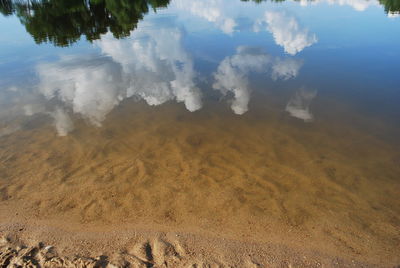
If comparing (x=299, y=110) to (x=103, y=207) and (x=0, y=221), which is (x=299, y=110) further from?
(x=0, y=221)

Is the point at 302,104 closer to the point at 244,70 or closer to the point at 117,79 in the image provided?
the point at 244,70

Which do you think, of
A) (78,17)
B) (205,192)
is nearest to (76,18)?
(78,17)

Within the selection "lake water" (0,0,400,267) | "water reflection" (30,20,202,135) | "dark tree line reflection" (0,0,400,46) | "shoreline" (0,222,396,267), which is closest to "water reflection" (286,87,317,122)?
"lake water" (0,0,400,267)

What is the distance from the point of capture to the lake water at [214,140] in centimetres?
838

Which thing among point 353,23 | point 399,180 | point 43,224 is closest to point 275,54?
point 399,180

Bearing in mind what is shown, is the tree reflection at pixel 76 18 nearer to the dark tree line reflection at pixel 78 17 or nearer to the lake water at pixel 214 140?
the dark tree line reflection at pixel 78 17

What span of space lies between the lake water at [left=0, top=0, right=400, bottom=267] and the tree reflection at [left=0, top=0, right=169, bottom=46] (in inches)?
204

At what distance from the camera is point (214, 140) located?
489 inches

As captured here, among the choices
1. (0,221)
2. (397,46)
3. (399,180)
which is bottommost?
(0,221)

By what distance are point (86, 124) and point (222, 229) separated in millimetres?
9396

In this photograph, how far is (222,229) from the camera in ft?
26.1

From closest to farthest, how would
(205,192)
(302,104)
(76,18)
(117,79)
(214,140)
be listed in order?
1. (205,192)
2. (214,140)
3. (302,104)
4. (117,79)
5. (76,18)

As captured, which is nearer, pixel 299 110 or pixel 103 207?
pixel 103 207

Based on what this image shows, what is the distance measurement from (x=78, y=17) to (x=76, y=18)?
1.52ft
